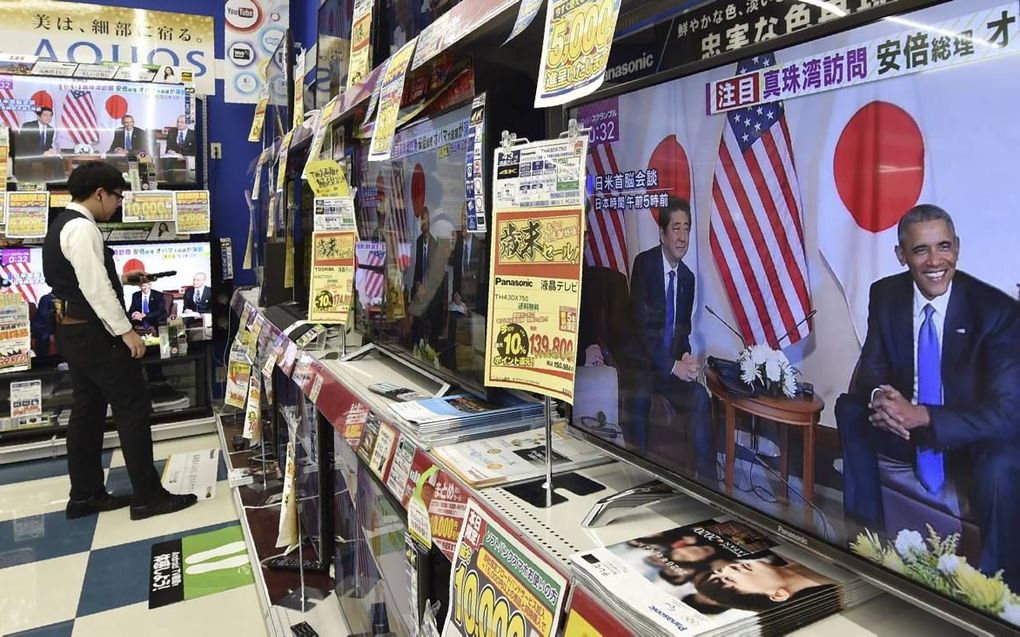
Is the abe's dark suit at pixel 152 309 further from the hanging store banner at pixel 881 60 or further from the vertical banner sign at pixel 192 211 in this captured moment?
the hanging store banner at pixel 881 60

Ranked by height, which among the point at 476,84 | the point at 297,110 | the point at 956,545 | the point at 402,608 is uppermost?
the point at 297,110

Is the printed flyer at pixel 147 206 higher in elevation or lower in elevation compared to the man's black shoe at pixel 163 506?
higher

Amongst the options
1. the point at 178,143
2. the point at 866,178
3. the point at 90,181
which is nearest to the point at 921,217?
the point at 866,178

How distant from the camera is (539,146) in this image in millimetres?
917

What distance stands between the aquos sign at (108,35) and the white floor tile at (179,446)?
245 cm

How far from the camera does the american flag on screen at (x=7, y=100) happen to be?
4141 millimetres

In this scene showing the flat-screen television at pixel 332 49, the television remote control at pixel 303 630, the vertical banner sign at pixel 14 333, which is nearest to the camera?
the television remote control at pixel 303 630

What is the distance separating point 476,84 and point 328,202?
78cm

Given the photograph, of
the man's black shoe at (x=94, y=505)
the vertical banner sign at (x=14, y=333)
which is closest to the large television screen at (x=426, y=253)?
the man's black shoe at (x=94, y=505)

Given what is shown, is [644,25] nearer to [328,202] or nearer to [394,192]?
[394,192]

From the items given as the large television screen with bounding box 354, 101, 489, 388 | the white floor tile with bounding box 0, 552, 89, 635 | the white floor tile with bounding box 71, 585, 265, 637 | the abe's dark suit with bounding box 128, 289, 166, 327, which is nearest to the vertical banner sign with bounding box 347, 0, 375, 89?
the large television screen with bounding box 354, 101, 489, 388

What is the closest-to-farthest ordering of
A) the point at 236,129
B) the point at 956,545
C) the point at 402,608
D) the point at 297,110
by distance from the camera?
the point at 956,545, the point at 402,608, the point at 297,110, the point at 236,129

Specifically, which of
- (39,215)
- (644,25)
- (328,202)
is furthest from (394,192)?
(39,215)

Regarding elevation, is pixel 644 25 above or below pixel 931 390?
above
